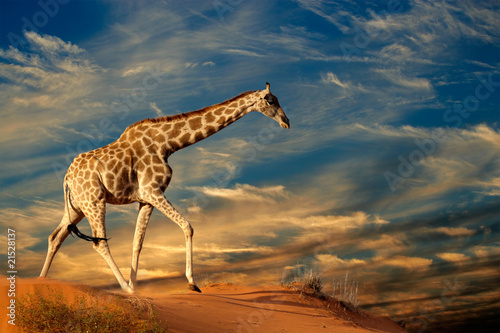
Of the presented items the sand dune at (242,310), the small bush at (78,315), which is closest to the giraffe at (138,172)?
the sand dune at (242,310)

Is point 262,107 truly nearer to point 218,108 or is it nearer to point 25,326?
point 218,108

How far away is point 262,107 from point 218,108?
1327 millimetres

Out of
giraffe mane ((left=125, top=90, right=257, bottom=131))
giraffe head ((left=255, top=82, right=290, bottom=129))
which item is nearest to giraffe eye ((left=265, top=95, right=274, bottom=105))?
giraffe head ((left=255, top=82, right=290, bottom=129))

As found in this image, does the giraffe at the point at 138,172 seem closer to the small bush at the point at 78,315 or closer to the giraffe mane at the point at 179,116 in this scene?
the giraffe mane at the point at 179,116

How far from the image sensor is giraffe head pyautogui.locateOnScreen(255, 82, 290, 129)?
1405 cm

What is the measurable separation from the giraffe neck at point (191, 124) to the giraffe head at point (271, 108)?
0.21 m

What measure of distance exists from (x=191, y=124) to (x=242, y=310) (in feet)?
18.0

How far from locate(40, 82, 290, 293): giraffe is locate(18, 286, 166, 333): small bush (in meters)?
2.97

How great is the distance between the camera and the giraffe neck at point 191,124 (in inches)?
535

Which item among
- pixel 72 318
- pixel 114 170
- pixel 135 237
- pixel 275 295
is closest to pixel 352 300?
pixel 275 295

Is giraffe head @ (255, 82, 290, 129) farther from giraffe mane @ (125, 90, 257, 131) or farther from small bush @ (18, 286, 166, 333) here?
small bush @ (18, 286, 166, 333)

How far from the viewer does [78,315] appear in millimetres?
8258

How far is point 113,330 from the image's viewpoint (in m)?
8.40

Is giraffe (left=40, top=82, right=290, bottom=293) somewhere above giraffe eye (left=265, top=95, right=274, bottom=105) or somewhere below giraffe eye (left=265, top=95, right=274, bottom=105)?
below
